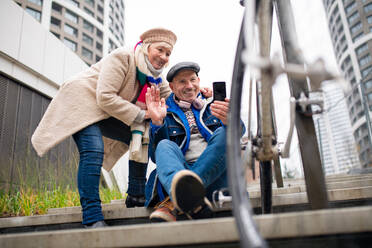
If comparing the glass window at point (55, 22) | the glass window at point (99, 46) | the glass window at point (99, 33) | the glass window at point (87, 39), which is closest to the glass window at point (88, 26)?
the glass window at point (99, 33)

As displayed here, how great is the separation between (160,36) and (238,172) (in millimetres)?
1512

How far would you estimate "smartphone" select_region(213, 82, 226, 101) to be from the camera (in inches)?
62.8

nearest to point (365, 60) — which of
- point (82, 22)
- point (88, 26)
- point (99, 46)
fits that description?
point (82, 22)

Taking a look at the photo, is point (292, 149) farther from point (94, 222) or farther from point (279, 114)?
point (94, 222)

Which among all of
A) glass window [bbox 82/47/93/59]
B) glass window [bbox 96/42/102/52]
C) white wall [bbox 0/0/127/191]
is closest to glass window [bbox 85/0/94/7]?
glass window [bbox 96/42/102/52]

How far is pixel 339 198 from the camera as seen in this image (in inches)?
56.4

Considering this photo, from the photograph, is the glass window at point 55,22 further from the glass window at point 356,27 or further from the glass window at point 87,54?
the glass window at point 356,27

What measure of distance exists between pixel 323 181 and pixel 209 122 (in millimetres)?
934

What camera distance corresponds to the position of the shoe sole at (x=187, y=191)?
3.72ft

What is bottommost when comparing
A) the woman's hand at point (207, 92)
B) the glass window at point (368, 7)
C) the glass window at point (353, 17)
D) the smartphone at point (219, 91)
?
the smartphone at point (219, 91)

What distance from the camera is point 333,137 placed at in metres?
1.06

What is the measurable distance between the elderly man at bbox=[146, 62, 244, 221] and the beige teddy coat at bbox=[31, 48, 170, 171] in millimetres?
219

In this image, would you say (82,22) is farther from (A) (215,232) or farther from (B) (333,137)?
(A) (215,232)

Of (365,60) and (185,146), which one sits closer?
(185,146)
